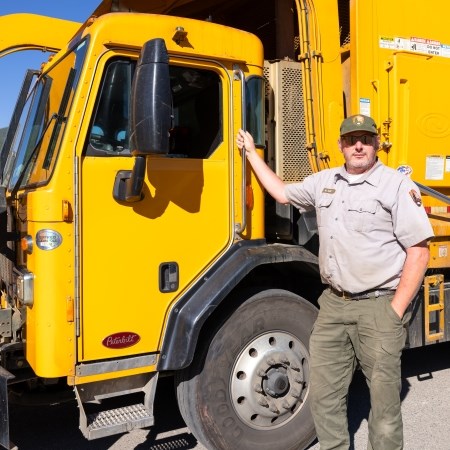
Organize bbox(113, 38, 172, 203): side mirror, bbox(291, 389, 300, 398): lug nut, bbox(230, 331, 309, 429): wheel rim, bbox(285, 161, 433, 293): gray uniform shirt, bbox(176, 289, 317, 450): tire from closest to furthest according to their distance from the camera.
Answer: bbox(113, 38, 172, 203): side mirror < bbox(285, 161, 433, 293): gray uniform shirt < bbox(176, 289, 317, 450): tire < bbox(230, 331, 309, 429): wheel rim < bbox(291, 389, 300, 398): lug nut

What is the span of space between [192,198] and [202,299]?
594 mm

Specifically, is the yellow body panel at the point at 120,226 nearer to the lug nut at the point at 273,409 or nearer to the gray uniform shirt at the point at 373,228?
the gray uniform shirt at the point at 373,228

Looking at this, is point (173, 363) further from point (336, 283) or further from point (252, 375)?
point (336, 283)

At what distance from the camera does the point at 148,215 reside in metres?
3.12

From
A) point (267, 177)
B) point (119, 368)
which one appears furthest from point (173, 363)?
point (267, 177)

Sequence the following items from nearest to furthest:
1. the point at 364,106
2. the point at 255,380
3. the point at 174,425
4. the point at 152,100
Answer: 1. the point at 152,100
2. the point at 255,380
3. the point at 364,106
4. the point at 174,425

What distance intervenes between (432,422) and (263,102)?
270 centimetres

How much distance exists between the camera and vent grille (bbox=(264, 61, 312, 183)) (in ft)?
12.3

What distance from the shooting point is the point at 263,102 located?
354cm

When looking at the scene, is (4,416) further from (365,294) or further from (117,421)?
(365,294)

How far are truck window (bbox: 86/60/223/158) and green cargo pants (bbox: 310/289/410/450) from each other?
48.1 inches

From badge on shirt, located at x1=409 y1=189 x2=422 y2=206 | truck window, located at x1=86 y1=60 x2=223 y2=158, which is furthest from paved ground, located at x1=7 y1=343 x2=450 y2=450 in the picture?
truck window, located at x1=86 y1=60 x2=223 y2=158

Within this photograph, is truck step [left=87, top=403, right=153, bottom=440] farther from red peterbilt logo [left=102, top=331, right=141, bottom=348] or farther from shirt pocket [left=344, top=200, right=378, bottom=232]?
shirt pocket [left=344, top=200, right=378, bottom=232]

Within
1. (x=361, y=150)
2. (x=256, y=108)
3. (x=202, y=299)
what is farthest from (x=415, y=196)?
(x=202, y=299)
